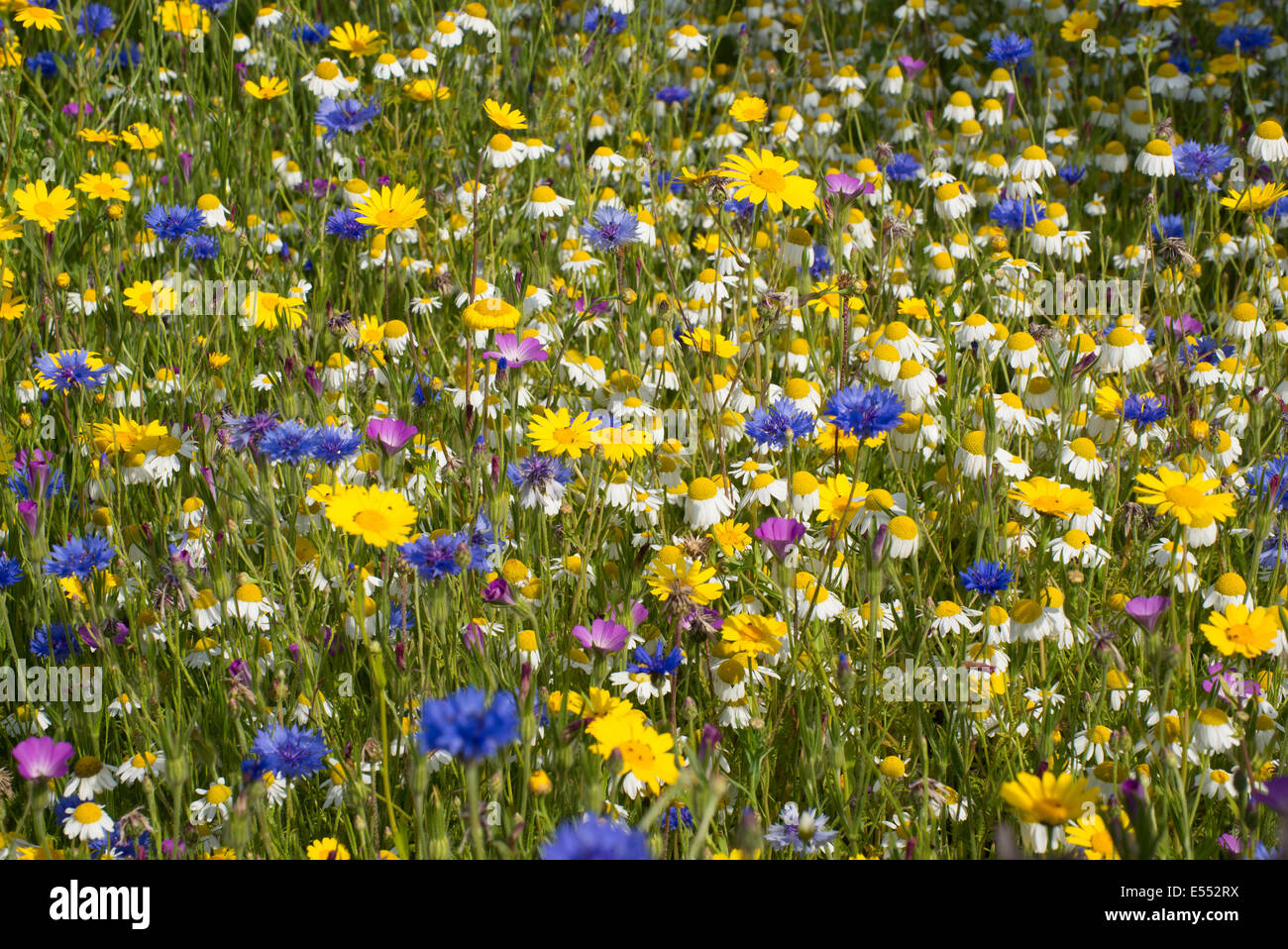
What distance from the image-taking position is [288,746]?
1.87m

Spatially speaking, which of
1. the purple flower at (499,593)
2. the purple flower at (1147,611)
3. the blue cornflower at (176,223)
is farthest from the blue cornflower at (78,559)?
the purple flower at (1147,611)

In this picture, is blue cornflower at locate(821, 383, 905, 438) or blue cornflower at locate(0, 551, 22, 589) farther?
blue cornflower at locate(0, 551, 22, 589)

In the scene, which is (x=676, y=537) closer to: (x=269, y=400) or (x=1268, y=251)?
(x=269, y=400)

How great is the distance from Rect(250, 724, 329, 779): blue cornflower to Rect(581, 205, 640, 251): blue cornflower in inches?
58.0

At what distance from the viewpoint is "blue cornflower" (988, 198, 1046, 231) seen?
3701mm

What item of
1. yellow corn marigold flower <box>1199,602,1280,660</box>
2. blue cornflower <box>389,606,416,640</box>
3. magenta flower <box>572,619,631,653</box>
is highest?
blue cornflower <box>389,606,416,640</box>

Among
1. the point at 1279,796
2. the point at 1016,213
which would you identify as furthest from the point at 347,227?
the point at 1279,796

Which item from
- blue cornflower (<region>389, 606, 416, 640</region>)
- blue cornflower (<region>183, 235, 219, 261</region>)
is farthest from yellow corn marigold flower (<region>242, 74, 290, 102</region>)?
blue cornflower (<region>389, 606, 416, 640</region>)

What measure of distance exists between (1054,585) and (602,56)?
3.61 meters

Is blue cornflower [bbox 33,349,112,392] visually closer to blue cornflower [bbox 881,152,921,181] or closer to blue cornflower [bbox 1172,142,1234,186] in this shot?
blue cornflower [bbox 881,152,921,181]

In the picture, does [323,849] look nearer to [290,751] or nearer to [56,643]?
[290,751]

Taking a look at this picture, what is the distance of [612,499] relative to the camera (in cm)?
263
